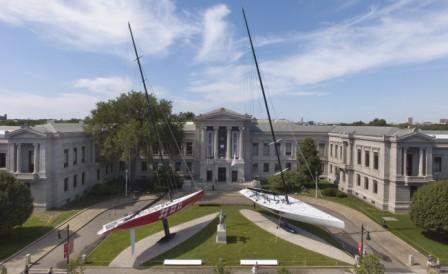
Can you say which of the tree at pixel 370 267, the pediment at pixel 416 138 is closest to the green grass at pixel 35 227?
the tree at pixel 370 267

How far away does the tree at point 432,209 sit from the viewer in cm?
3331

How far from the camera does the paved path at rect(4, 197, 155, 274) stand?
28.3 meters

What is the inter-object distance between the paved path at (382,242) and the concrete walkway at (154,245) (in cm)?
1567

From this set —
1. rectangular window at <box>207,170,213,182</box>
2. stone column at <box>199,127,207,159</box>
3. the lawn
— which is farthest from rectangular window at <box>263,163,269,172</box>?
the lawn

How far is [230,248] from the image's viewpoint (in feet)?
103

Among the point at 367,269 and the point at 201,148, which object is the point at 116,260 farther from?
the point at 201,148

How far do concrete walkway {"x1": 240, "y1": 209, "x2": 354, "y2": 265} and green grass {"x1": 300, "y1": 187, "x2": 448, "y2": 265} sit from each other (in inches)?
336

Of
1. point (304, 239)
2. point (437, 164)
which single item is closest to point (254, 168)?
point (437, 164)

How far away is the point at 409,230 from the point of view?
126 ft

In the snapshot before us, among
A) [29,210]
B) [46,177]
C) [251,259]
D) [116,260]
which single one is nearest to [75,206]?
[46,177]

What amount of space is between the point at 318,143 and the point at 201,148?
24523 millimetres

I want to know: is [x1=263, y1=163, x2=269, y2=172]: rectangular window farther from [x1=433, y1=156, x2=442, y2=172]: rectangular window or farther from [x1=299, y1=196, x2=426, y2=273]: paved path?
[x1=433, y1=156, x2=442, y2=172]: rectangular window

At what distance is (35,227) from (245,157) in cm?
3826

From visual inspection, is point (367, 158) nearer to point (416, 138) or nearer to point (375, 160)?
point (375, 160)
